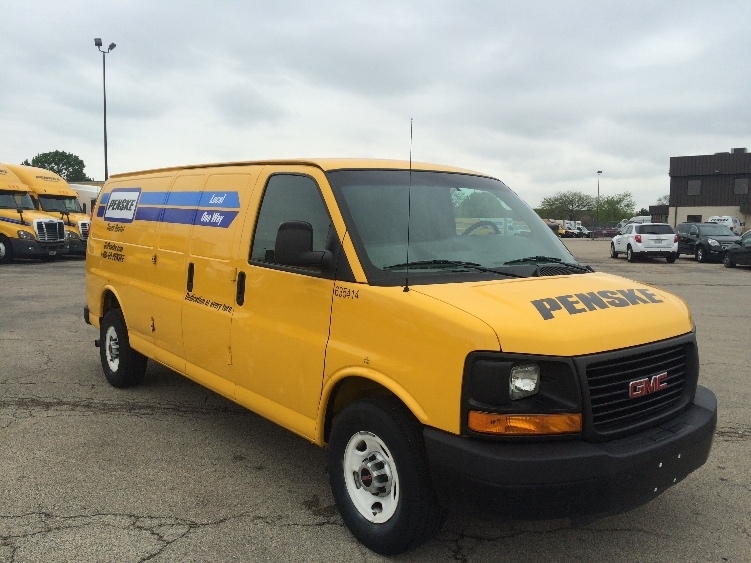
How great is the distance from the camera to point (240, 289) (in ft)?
13.9

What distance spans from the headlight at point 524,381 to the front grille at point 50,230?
23.1 metres

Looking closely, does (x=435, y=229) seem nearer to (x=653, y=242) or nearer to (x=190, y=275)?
(x=190, y=275)

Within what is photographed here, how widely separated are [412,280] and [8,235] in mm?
22766

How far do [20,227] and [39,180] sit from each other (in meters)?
2.71

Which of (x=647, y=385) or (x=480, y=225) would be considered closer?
(x=647, y=385)

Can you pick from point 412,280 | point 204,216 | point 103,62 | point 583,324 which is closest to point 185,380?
point 204,216

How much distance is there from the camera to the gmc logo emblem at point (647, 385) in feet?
10.0

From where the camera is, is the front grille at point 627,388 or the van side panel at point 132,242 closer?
the front grille at point 627,388

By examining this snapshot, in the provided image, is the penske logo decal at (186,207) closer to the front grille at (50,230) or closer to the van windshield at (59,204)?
the front grille at (50,230)

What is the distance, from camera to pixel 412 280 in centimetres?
334

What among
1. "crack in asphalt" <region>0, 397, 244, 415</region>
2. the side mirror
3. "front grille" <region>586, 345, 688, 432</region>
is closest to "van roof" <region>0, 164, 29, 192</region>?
"crack in asphalt" <region>0, 397, 244, 415</region>

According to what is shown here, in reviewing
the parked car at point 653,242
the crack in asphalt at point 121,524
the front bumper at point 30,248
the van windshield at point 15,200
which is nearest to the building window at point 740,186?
the parked car at point 653,242

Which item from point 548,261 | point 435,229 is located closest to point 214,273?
point 435,229

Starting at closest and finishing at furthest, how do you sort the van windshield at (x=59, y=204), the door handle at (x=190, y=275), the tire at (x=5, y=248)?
the door handle at (x=190, y=275) → the tire at (x=5, y=248) → the van windshield at (x=59, y=204)
